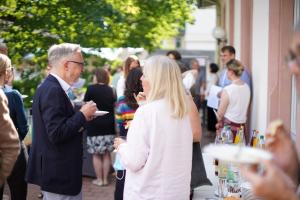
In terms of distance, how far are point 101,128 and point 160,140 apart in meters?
4.56

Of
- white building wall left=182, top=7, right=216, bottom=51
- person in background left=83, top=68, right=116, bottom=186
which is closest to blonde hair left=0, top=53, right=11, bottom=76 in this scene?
person in background left=83, top=68, right=116, bottom=186

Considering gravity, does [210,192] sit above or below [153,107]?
below

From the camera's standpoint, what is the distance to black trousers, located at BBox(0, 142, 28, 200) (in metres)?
4.77

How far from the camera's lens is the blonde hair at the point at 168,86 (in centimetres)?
293

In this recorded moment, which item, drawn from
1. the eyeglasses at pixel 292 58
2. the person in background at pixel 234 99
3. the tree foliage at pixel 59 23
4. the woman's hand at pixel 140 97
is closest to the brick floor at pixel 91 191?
the person in background at pixel 234 99

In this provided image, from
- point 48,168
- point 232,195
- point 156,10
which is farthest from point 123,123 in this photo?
point 156,10

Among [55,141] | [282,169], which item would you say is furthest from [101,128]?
[282,169]

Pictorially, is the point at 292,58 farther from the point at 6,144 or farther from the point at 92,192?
the point at 92,192

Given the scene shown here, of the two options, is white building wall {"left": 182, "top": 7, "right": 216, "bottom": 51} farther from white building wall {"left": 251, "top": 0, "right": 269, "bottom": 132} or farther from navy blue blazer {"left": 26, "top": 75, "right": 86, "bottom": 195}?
navy blue blazer {"left": 26, "top": 75, "right": 86, "bottom": 195}

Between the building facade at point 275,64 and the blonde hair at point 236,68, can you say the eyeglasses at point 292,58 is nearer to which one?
the building facade at point 275,64

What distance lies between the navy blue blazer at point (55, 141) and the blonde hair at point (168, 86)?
0.83 m

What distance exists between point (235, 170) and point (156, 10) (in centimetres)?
887

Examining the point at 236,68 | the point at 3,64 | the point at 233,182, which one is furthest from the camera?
the point at 236,68

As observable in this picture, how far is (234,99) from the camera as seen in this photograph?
5996 millimetres
